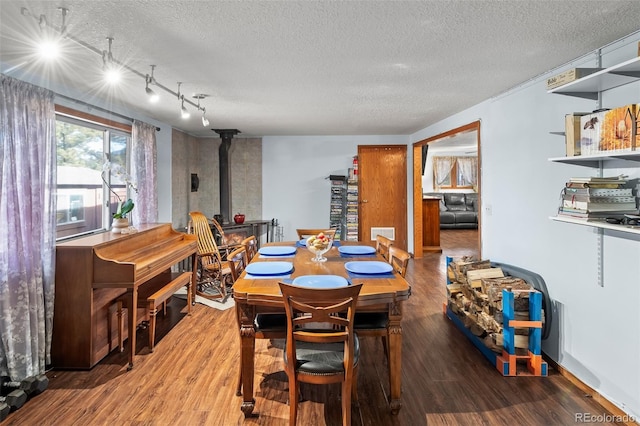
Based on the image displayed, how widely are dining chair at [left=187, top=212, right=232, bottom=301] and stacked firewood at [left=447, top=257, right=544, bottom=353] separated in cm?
265

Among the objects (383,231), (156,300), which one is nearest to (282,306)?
(156,300)

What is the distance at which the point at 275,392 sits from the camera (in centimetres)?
234

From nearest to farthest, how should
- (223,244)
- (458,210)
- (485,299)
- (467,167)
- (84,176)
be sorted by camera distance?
1. (485,299)
2. (84,176)
3. (223,244)
4. (458,210)
5. (467,167)

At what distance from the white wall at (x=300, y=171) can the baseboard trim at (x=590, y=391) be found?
14.3 ft

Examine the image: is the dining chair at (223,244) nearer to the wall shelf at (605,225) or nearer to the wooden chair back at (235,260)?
the wooden chair back at (235,260)

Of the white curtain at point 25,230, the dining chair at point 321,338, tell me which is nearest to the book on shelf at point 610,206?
the dining chair at point 321,338

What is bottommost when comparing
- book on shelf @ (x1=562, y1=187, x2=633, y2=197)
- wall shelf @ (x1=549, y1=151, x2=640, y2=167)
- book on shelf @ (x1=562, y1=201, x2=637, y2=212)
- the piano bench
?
the piano bench

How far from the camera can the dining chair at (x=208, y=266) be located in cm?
440

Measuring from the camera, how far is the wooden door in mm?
6480

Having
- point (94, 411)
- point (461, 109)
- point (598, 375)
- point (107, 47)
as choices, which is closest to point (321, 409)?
point (94, 411)

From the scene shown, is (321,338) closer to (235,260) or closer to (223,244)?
(235,260)

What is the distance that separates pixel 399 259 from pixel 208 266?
2.84 metres

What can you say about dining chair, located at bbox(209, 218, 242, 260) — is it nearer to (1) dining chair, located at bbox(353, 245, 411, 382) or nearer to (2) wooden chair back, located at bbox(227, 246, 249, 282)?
(2) wooden chair back, located at bbox(227, 246, 249, 282)

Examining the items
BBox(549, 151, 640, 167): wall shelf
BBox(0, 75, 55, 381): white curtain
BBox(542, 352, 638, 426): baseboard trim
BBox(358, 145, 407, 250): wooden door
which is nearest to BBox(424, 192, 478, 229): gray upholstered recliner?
BBox(358, 145, 407, 250): wooden door
